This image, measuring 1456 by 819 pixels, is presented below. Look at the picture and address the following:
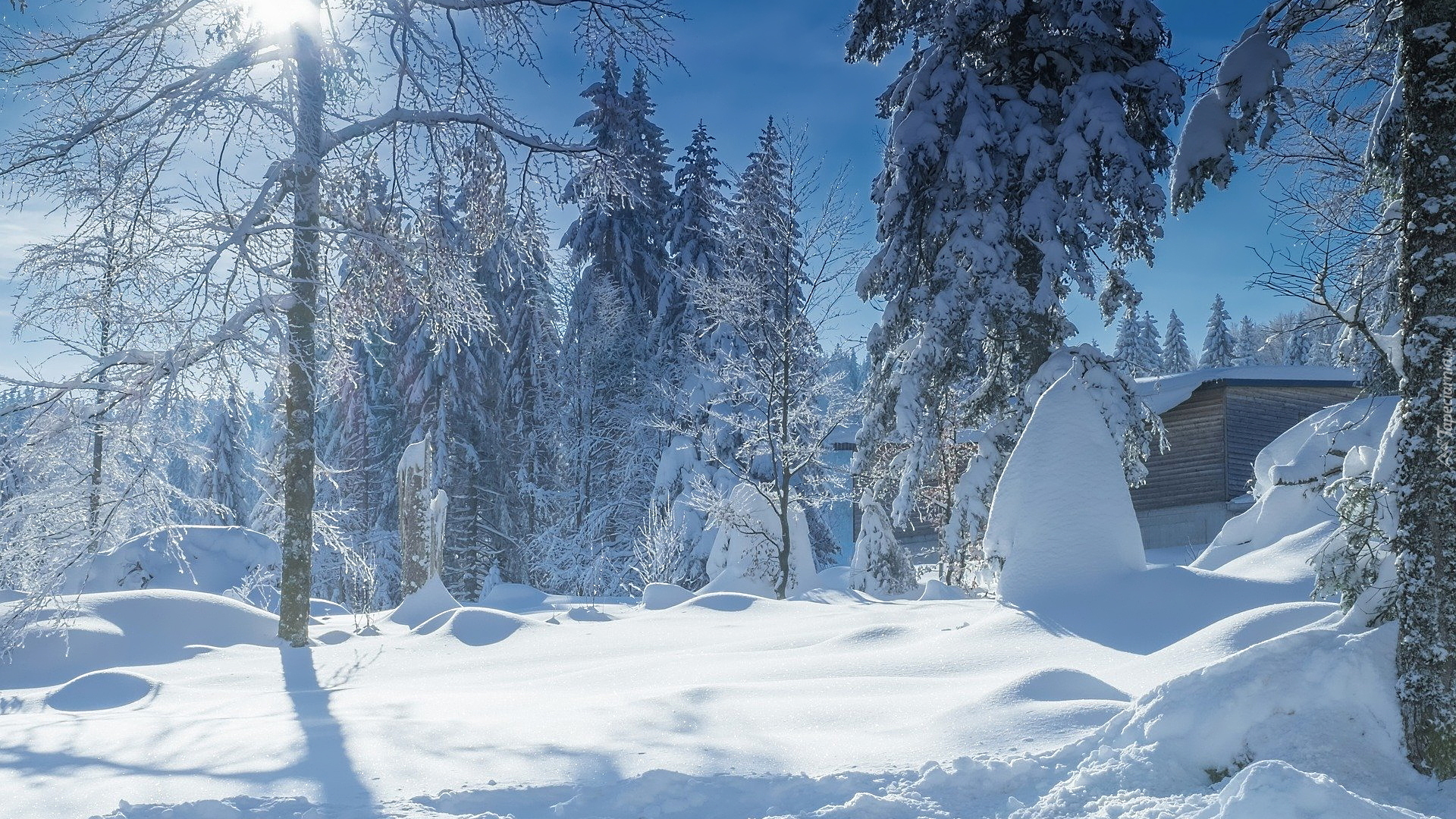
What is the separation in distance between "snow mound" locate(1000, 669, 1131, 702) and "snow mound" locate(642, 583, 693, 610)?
8.00 m

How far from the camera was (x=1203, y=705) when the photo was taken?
389cm

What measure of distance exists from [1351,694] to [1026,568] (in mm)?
4177

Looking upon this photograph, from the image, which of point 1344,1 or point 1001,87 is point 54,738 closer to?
point 1344,1

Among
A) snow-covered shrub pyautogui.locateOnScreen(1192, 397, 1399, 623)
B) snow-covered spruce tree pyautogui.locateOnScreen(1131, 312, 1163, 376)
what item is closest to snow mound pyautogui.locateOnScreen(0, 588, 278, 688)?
snow-covered shrub pyautogui.locateOnScreen(1192, 397, 1399, 623)

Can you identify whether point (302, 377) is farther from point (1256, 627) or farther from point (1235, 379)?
point (1235, 379)

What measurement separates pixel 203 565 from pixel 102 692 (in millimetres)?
10848

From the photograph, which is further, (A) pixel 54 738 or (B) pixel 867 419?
(B) pixel 867 419

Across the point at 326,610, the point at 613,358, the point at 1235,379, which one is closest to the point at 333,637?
the point at 326,610

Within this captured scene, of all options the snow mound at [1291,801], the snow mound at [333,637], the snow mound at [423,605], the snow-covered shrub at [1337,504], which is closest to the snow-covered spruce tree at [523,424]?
the snow mound at [423,605]

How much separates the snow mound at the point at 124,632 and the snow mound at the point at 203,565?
5.26 m

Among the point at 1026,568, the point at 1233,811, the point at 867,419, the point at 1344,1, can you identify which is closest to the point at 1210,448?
the point at 867,419

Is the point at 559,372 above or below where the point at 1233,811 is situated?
above

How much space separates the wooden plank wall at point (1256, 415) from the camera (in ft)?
75.3

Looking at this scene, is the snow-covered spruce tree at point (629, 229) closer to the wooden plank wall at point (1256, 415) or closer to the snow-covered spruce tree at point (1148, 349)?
the wooden plank wall at point (1256, 415)
